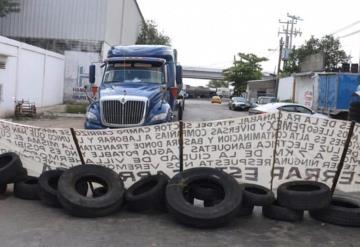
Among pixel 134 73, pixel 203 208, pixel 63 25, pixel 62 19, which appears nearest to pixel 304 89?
pixel 63 25

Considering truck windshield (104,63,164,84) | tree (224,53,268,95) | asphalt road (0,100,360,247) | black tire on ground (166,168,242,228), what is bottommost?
asphalt road (0,100,360,247)

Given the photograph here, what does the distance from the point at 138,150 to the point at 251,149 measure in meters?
1.73

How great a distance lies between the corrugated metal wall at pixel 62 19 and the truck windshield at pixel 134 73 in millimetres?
29660

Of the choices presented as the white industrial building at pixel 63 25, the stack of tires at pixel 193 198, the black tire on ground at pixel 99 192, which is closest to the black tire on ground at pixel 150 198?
the stack of tires at pixel 193 198

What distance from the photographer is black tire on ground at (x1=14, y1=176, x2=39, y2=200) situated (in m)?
8.16

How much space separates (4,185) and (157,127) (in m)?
2.55

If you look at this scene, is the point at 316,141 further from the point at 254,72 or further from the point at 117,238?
the point at 254,72

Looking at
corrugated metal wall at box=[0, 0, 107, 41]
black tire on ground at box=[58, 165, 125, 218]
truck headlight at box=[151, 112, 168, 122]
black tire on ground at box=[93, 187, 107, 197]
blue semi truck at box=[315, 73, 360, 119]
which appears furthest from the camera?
corrugated metal wall at box=[0, 0, 107, 41]

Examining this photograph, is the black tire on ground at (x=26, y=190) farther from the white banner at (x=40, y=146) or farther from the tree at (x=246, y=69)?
the tree at (x=246, y=69)

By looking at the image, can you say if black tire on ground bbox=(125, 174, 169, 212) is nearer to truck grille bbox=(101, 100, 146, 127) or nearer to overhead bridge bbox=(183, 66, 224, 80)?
truck grille bbox=(101, 100, 146, 127)

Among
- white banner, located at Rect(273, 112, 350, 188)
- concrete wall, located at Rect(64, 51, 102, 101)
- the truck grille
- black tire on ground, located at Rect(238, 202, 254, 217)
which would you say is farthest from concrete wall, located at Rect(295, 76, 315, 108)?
black tire on ground, located at Rect(238, 202, 254, 217)

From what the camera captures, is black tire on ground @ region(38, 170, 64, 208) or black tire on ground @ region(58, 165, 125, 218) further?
black tire on ground @ region(38, 170, 64, 208)

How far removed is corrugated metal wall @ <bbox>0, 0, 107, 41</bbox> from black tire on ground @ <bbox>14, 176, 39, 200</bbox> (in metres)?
37.7

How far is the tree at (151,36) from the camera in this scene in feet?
247
